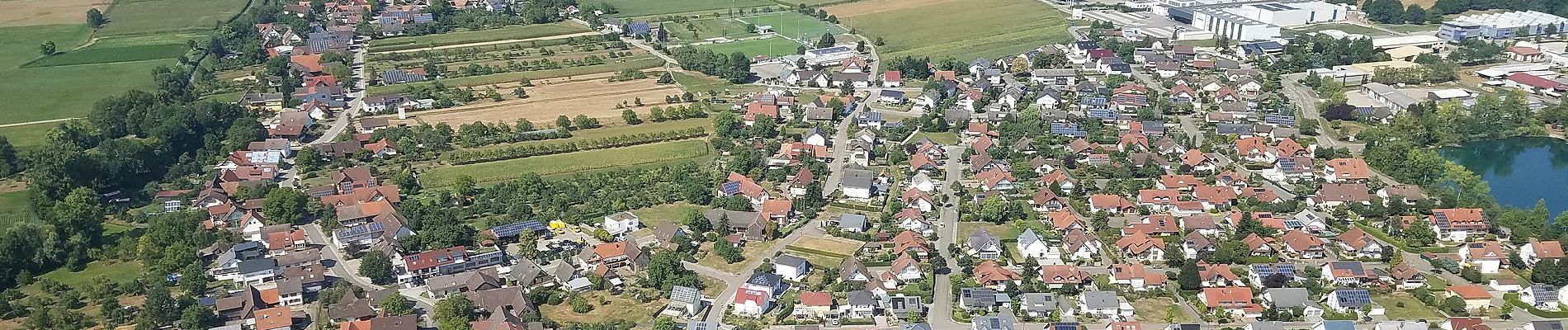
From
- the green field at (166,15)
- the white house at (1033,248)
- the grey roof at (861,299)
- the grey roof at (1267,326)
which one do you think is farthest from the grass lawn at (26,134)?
the grey roof at (1267,326)

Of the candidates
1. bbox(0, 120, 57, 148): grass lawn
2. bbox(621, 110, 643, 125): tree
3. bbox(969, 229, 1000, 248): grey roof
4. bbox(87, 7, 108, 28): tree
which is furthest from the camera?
bbox(87, 7, 108, 28): tree

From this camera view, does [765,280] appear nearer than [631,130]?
Yes

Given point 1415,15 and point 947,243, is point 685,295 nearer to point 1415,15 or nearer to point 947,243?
point 947,243

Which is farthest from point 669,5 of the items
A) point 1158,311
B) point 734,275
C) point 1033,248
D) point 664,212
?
point 1158,311

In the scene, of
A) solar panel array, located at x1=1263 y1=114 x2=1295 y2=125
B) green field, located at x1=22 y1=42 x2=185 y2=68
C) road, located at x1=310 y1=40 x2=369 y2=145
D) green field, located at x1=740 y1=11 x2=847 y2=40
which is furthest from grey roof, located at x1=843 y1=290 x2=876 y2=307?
green field, located at x1=22 y1=42 x2=185 y2=68

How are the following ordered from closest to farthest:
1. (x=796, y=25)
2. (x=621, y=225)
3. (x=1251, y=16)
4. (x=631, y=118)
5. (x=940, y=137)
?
(x=621, y=225) → (x=940, y=137) → (x=631, y=118) → (x=1251, y=16) → (x=796, y=25)

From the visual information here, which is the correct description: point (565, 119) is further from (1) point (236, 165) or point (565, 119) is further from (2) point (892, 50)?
(2) point (892, 50)

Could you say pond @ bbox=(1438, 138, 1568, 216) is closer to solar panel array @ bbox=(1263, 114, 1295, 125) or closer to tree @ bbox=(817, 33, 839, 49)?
solar panel array @ bbox=(1263, 114, 1295, 125)

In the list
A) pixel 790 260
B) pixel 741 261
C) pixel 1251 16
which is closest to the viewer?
pixel 790 260
